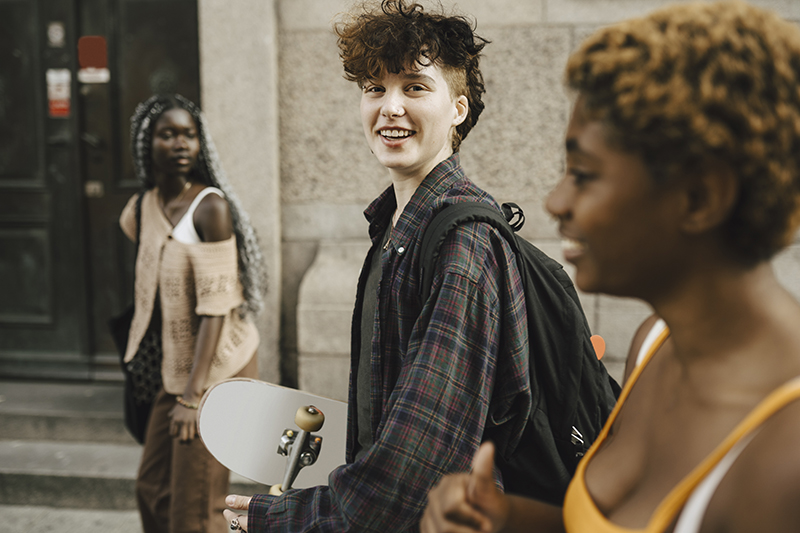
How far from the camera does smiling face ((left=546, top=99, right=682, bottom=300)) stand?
0.79 metres

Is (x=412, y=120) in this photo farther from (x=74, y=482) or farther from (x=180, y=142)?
(x=74, y=482)

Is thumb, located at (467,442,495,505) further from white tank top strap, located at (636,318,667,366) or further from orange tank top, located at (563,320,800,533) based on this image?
white tank top strap, located at (636,318,667,366)

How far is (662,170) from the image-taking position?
2.52 ft

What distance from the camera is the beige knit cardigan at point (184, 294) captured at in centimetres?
271

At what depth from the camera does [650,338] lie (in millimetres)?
1113

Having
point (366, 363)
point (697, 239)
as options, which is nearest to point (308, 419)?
point (366, 363)

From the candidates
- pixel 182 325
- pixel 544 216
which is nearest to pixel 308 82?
pixel 544 216

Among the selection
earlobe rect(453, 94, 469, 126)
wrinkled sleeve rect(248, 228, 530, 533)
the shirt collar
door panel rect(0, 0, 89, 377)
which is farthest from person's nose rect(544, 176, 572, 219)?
door panel rect(0, 0, 89, 377)

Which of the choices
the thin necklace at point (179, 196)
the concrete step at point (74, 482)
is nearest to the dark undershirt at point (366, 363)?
the thin necklace at point (179, 196)

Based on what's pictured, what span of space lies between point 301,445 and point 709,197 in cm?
117

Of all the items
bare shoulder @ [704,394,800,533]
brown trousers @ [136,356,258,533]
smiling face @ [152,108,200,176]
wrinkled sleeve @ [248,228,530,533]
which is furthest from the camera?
smiling face @ [152,108,200,176]

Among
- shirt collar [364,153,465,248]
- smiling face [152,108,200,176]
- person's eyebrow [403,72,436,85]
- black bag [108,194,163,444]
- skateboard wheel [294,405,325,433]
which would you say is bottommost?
black bag [108,194,163,444]

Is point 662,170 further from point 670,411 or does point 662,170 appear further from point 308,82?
point 308,82

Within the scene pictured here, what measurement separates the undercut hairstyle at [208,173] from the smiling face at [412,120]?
4.61ft
